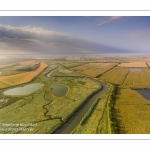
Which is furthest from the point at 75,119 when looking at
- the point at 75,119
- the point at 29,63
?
the point at 29,63

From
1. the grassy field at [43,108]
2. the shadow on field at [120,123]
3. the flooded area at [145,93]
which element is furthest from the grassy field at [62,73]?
the shadow on field at [120,123]

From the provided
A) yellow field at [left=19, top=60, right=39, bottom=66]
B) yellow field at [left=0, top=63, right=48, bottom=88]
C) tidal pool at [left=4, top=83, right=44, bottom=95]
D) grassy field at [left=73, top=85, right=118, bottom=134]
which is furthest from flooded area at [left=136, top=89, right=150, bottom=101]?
yellow field at [left=19, top=60, right=39, bottom=66]

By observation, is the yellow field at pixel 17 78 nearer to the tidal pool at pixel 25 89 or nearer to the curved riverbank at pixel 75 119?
the tidal pool at pixel 25 89

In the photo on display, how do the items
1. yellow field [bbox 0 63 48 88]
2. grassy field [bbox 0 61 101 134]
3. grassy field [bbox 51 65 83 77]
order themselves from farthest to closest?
grassy field [bbox 51 65 83 77] → yellow field [bbox 0 63 48 88] → grassy field [bbox 0 61 101 134]

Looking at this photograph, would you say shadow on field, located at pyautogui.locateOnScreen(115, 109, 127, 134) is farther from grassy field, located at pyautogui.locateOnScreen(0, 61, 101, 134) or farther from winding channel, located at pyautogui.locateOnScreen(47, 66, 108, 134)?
grassy field, located at pyautogui.locateOnScreen(0, 61, 101, 134)
